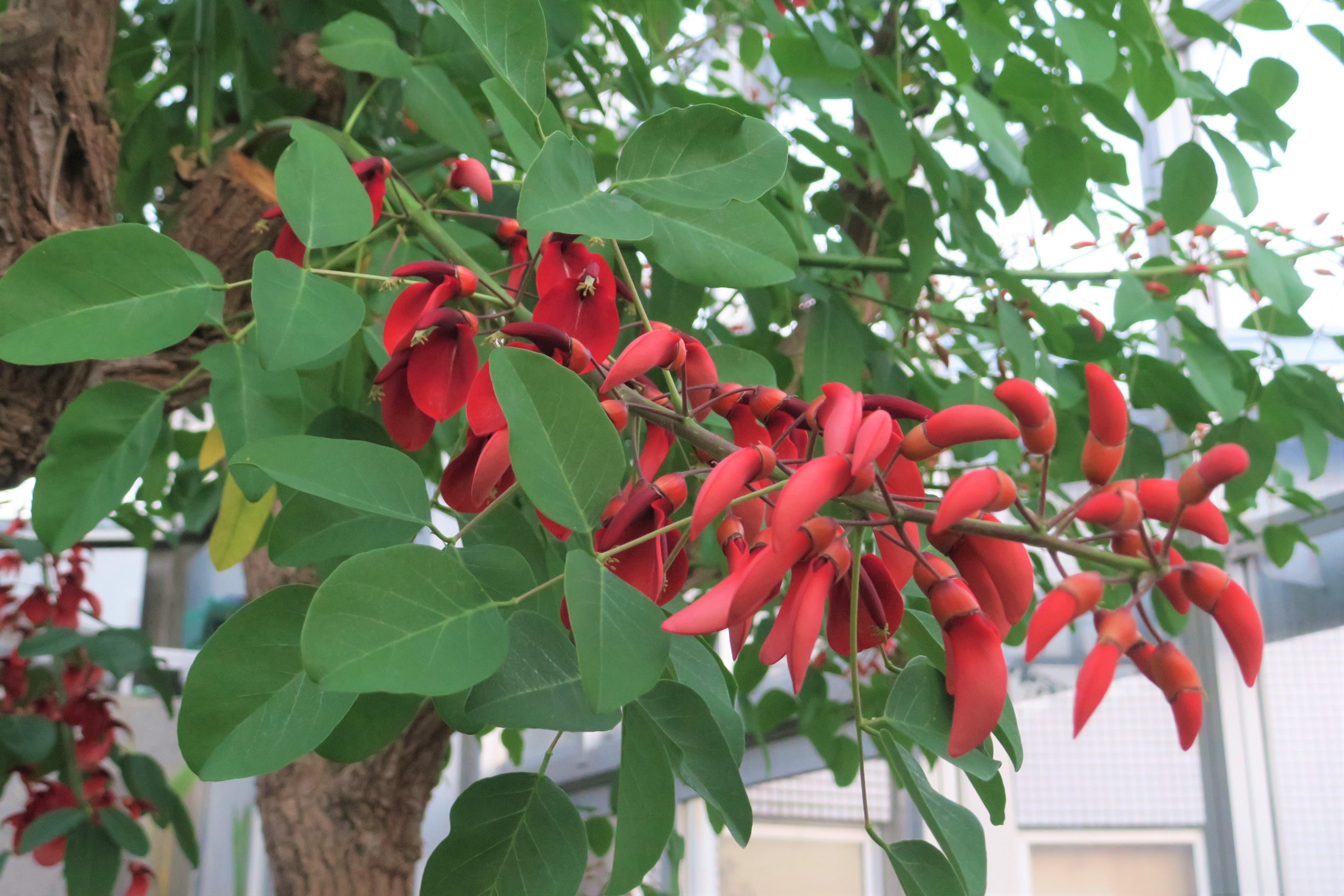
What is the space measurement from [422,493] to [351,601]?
86 millimetres

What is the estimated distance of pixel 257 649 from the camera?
0.89 ft

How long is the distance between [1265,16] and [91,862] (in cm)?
114

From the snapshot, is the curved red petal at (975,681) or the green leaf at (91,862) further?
the green leaf at (91,862)

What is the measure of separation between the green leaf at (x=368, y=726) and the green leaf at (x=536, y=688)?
4cm

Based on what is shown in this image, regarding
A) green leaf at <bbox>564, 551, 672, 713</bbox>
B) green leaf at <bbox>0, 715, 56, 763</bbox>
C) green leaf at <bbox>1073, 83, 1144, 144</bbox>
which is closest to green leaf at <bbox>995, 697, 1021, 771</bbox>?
green leaf at <bbox>564, 551, 672, 713</bbox>

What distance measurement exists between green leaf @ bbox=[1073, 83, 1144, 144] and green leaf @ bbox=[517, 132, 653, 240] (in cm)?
41

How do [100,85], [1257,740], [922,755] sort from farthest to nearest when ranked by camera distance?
1. [1257,740]
2. [922,755]
3. [100,85]

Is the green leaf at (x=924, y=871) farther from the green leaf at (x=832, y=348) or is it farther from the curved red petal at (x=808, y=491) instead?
the green leaf at (x=832, y=348)

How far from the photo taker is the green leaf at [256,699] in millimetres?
253

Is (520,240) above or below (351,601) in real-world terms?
above

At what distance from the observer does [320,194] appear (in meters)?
0.36

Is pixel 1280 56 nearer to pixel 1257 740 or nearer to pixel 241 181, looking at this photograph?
pixel 241 181

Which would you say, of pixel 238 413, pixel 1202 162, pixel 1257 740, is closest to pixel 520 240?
pixel 238 413

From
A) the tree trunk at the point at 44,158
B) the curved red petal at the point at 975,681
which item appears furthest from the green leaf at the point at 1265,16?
the tree trunk at the point at 44,158
